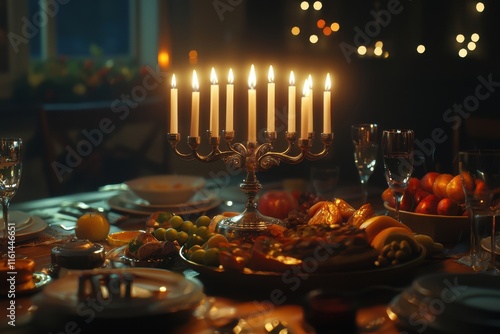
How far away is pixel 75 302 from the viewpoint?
0.98 metres

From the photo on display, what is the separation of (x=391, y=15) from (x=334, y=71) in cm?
48

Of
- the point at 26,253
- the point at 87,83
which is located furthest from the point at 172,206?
the point at 87,83

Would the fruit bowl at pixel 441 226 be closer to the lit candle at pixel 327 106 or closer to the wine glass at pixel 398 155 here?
the wine glass at pixel 398 155

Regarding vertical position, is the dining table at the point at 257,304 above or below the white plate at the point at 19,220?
below

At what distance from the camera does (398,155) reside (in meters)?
1.46

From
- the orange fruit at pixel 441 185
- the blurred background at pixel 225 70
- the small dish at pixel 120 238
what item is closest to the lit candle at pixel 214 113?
the small dish at pixel 120 238

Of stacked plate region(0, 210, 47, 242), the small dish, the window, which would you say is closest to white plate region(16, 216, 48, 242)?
stacked plate region(0, 210, 47, 242)

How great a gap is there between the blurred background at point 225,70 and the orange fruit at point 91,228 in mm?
1162

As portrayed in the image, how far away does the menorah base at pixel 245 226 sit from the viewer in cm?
139

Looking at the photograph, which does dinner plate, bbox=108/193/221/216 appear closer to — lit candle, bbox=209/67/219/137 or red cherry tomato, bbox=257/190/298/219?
red cherry tomato, bbox=257/190/298/219

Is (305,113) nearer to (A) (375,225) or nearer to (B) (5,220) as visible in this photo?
(A) (375,225)

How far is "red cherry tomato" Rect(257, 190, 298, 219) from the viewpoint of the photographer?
1.71m

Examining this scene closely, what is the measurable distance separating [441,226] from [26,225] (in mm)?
882

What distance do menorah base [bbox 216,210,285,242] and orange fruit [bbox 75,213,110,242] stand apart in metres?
0.27
